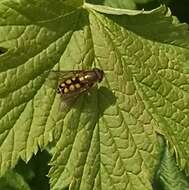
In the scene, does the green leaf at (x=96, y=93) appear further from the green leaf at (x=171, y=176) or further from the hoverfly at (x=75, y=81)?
the green leaf at (x=171, y=176)

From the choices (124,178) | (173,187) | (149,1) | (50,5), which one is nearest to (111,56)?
(50,5)

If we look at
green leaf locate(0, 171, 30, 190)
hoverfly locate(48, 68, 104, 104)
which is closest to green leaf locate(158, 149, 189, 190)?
green leaf locate(0, 171, 30, 190)

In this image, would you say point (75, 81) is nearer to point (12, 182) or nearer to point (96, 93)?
point (96, 93)


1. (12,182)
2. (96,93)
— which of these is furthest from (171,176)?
(96,93)

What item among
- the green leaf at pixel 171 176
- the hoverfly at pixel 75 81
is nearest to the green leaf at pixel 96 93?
the hoverfly at pixel 75 81

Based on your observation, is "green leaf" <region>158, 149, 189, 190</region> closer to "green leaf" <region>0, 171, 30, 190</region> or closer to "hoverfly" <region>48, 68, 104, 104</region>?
"green leaf" <region>0, 171, 30, 190</region>

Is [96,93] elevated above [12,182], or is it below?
above
